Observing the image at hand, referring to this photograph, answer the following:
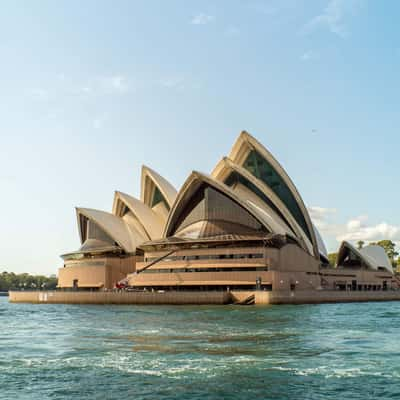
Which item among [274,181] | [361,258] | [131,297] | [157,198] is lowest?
[131,297]

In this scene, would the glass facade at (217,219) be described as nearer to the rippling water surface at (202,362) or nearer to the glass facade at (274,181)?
the glass facade at (274,181)

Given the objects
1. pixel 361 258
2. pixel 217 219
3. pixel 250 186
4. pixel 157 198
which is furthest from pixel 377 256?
pixel 157 198

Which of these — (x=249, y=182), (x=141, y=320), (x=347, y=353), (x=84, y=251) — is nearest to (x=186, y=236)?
(x=249, y=182)

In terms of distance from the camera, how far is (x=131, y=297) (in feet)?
226

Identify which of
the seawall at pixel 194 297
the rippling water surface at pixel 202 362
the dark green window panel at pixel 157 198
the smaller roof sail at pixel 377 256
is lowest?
the rippling water surface at pixel 202 362

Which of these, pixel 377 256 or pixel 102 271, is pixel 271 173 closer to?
pixel 102 271

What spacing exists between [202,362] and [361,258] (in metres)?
78.1

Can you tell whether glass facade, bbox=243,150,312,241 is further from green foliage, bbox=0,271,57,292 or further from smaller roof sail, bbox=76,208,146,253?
green foliage, bbox=0,271,57,292

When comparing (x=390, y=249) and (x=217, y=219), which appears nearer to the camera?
(x=217, y=219)

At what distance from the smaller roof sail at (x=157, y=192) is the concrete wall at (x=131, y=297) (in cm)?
2058

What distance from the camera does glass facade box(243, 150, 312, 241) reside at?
8188 cm

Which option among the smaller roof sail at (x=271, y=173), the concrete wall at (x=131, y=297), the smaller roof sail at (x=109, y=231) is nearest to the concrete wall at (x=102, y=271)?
the smaller roof sail at (x=109, y=231)

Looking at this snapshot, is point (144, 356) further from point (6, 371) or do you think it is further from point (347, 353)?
point (347, 353)

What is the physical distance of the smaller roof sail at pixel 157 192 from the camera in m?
88.3
